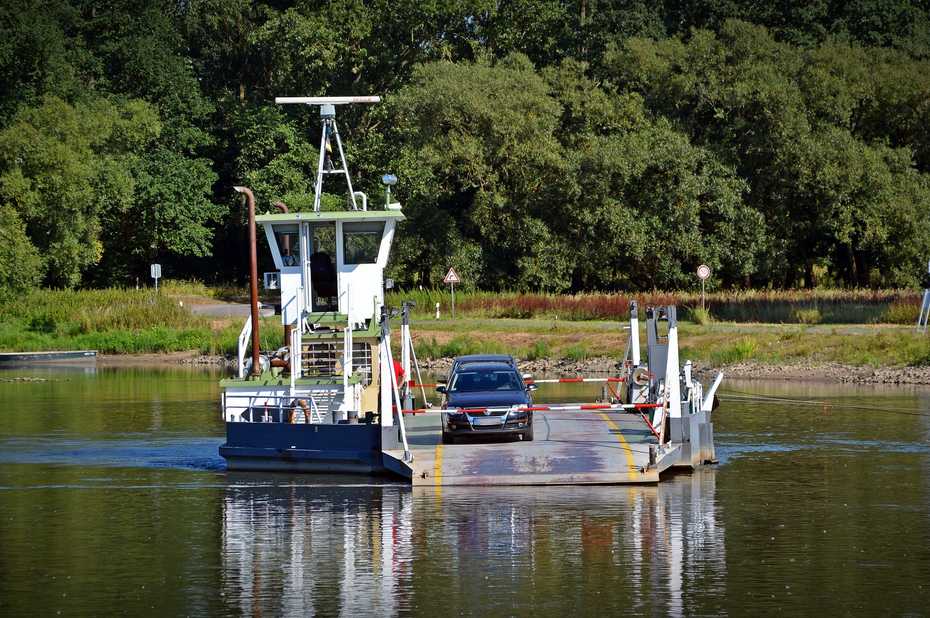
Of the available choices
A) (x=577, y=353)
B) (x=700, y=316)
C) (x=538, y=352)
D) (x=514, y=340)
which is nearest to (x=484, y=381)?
(x=577, y=353)

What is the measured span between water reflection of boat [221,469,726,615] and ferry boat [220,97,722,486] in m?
0.63

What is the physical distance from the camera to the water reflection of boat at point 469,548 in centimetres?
1866

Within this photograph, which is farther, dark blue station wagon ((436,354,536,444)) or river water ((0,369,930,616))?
dark blue station wagon ((436,354,536,444))

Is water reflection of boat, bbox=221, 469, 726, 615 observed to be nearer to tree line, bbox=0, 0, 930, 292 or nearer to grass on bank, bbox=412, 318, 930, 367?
grass on bank, bbox=412, 318, 930, 367

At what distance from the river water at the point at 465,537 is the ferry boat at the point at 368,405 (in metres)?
0.59

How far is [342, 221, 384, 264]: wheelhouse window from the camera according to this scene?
3306 cm

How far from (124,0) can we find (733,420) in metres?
64.2

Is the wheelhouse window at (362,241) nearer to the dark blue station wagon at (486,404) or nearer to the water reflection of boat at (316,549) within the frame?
the dark blue station wagon at (486,404)

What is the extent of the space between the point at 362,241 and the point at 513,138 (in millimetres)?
44102

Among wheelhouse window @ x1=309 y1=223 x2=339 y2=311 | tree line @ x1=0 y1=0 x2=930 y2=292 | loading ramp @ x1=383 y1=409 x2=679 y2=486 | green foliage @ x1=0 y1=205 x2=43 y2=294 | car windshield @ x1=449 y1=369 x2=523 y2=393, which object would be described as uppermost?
tree line @ x1=0 y1=0 x2=930 y2=292

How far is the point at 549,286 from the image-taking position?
3014 inches

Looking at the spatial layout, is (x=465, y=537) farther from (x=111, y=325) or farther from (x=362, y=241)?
(x=111, y=325)

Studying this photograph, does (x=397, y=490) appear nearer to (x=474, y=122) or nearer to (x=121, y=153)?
(x=474, y=122)

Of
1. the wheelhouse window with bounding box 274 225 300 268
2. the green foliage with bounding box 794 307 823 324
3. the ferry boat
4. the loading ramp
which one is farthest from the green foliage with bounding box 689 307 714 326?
the loading ramp
